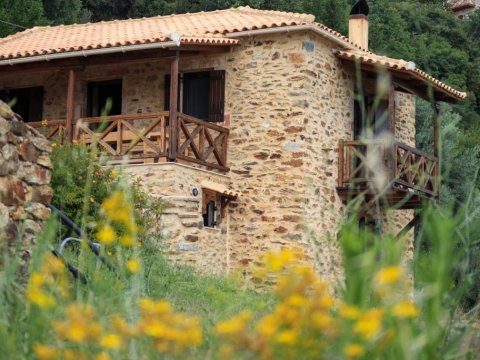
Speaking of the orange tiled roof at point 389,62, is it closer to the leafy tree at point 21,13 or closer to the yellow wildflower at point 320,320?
the leafy tree at point 21,13

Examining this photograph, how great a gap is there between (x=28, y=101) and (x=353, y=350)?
15641 millimetres

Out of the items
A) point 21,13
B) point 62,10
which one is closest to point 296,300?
point 21,13

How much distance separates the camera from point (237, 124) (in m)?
15.9

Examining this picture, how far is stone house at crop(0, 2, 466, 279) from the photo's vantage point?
48.5ft

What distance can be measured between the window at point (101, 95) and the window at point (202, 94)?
1.22 metres

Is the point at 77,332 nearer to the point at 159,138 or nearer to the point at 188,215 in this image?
the point at 188,215

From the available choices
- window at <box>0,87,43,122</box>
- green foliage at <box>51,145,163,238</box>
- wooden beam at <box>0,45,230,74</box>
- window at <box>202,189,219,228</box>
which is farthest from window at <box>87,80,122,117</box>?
green foliage at <box>51,145,163,238</box>

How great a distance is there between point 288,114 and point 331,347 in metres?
12.2

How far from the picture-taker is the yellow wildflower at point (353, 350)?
3.13 metres

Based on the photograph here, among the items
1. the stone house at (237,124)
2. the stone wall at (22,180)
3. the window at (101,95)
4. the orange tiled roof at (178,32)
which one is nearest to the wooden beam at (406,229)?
the stone house at (237,124)

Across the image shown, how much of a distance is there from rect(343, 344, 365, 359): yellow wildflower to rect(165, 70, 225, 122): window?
42.2 ft

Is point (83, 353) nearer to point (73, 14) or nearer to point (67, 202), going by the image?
point (67, 202)

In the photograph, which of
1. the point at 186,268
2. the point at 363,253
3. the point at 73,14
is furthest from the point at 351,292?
the point at 73,14

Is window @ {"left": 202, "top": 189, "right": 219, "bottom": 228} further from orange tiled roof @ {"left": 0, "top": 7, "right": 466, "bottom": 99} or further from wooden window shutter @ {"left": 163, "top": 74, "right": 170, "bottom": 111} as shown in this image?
orange tiled roof @ {"left": 0, "top": 7, "right": 466, "bottom": 99}
